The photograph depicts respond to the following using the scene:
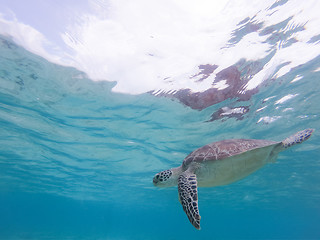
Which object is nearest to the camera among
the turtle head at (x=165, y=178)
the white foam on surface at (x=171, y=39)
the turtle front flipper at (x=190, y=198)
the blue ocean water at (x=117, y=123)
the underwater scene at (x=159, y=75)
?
the turtle front flipper at (x=190, y=198)

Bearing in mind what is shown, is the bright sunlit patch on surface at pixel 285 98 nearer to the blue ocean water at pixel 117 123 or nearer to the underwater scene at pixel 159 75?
the underwater scene at pixel 159 75

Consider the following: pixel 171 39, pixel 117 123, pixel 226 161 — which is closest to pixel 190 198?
pixel 226 161

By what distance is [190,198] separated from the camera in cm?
414

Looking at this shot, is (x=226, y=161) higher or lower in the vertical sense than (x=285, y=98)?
lower

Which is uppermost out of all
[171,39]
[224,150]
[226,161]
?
[171,39]

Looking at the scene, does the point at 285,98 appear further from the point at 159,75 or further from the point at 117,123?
the point at 117,123

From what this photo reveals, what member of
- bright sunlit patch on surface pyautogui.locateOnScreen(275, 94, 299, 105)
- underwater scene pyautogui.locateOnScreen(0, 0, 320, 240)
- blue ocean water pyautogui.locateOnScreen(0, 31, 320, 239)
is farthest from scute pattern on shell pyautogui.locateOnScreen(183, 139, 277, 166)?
bright sunlit patch on surface pyautogui.locateOnScreen(275, 94, 299, 105)

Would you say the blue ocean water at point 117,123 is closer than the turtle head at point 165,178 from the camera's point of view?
No

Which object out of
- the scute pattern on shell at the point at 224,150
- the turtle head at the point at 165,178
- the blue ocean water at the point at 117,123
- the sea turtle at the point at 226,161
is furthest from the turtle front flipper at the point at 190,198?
the blue ocean water at the point at 117,123

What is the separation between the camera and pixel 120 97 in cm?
962

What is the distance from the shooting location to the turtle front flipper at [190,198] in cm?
367

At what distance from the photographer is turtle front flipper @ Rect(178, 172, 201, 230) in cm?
367

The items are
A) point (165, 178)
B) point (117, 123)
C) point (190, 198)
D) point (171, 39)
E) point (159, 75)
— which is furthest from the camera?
point (117, 123)

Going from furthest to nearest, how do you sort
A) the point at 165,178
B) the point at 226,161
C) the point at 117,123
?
the point at 117,123
the point at 165,178
the point at 226,161
